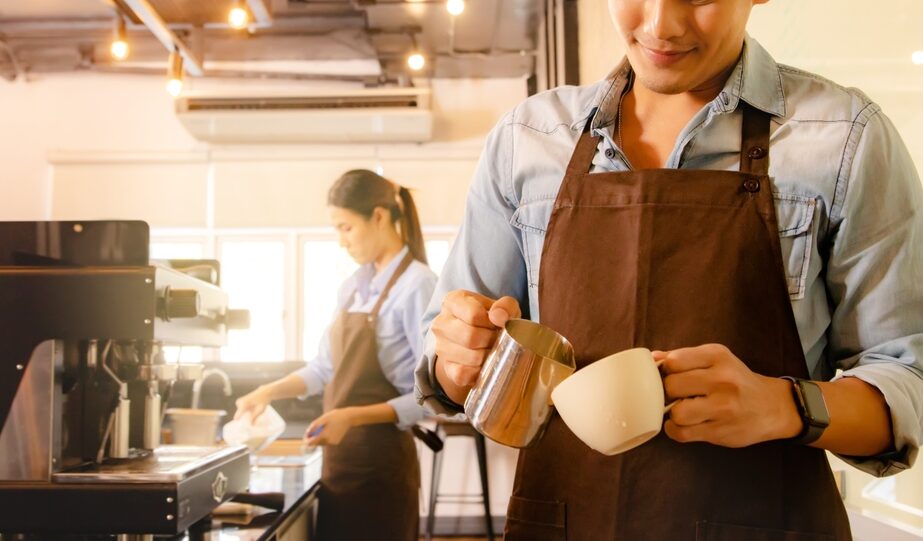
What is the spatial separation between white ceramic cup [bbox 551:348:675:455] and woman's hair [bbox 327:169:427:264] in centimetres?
206

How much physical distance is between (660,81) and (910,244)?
321mm

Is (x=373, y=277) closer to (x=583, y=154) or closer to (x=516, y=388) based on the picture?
(x=583, y=154)

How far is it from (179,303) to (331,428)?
996 millimetres

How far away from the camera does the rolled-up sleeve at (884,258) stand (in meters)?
0.80

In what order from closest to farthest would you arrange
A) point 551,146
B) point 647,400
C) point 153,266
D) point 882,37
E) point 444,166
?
point 647,400
point 551,146
point 882,37
point 153,266
point 444,166

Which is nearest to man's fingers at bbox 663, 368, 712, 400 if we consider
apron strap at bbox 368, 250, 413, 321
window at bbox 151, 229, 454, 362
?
apron strap at bbox 368, 250, 413, 321

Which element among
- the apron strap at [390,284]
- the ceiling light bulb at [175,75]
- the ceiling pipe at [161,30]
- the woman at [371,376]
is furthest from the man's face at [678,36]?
the ceiling light bulb at [175,75]

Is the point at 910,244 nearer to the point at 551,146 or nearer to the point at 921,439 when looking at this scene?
the point at 921,439

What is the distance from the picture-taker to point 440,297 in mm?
1028

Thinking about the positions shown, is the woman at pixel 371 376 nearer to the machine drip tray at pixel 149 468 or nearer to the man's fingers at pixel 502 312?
the machine drip tray at pixel 149 468

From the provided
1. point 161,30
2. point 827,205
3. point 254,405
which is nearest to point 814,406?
point 827,205

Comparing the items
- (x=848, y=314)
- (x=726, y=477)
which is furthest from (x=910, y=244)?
(x=726, y=477)

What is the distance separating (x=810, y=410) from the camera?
0.74m

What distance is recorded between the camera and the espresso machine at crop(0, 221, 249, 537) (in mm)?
1340
